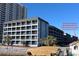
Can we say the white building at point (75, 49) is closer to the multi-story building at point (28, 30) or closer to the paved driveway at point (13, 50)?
the multi-story building at point (28, 30)

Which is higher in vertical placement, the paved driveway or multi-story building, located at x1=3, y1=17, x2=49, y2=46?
multi-story building, located at x1=3, y1=17, x2=49, y2=46

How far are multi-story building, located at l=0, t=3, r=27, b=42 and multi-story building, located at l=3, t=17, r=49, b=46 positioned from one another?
7 cm

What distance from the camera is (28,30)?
18.5 feet

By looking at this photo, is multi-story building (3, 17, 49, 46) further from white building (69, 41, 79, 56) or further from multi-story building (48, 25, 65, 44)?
white building (69, 41, 79, 56)

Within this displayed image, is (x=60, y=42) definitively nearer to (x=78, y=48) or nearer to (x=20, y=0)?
(x=78, y=48)

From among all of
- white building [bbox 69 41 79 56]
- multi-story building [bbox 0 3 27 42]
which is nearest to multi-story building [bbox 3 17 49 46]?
multi-story building [bbox 0 3 27 42]

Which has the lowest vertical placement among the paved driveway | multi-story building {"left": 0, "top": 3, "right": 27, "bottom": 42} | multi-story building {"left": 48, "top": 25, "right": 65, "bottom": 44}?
the paved driveway

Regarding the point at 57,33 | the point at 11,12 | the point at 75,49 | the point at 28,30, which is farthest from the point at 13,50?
the point at 75,49

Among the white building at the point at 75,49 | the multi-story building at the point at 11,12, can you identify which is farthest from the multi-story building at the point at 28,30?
the white building at the point at 75,49

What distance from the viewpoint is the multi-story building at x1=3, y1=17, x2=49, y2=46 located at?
5609mm

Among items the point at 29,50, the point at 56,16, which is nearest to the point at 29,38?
the point at 29,50

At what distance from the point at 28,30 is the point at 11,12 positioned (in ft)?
1.33

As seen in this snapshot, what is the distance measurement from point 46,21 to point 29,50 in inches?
20.9

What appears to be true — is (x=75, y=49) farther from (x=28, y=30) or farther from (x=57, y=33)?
(x=28, y=30)
